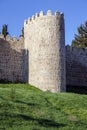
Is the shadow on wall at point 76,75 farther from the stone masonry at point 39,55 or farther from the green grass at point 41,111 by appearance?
the green grass at point 41,111

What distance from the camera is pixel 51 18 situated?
28.1m

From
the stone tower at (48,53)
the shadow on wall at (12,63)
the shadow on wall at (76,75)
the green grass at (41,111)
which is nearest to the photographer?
the green grass at (41,111)

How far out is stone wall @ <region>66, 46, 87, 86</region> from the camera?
31700 millimetres

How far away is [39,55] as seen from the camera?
28.0 metres

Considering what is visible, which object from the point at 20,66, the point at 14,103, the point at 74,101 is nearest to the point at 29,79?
the point at 20,66

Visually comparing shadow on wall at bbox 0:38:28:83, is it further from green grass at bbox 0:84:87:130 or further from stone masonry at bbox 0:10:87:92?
green grass at bbox 0:84:87:130

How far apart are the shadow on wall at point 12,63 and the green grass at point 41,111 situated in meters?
6.61

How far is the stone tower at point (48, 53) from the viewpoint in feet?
89.2

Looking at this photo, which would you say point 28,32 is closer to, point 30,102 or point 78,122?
point 30,102

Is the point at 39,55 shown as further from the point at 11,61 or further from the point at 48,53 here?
the point at 11,61

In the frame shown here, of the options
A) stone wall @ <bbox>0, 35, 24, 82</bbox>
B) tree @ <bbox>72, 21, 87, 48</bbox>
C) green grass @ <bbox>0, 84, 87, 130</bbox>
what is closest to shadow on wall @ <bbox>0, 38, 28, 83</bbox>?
stone wall @ <bbox>0, 35, 24, 82</bbox>

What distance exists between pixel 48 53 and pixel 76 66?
513 centimetres

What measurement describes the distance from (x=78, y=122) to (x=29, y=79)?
10.9 meters

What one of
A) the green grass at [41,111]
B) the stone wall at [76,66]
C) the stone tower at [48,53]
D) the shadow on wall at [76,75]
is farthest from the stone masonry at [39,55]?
the green grass at [41,111]
